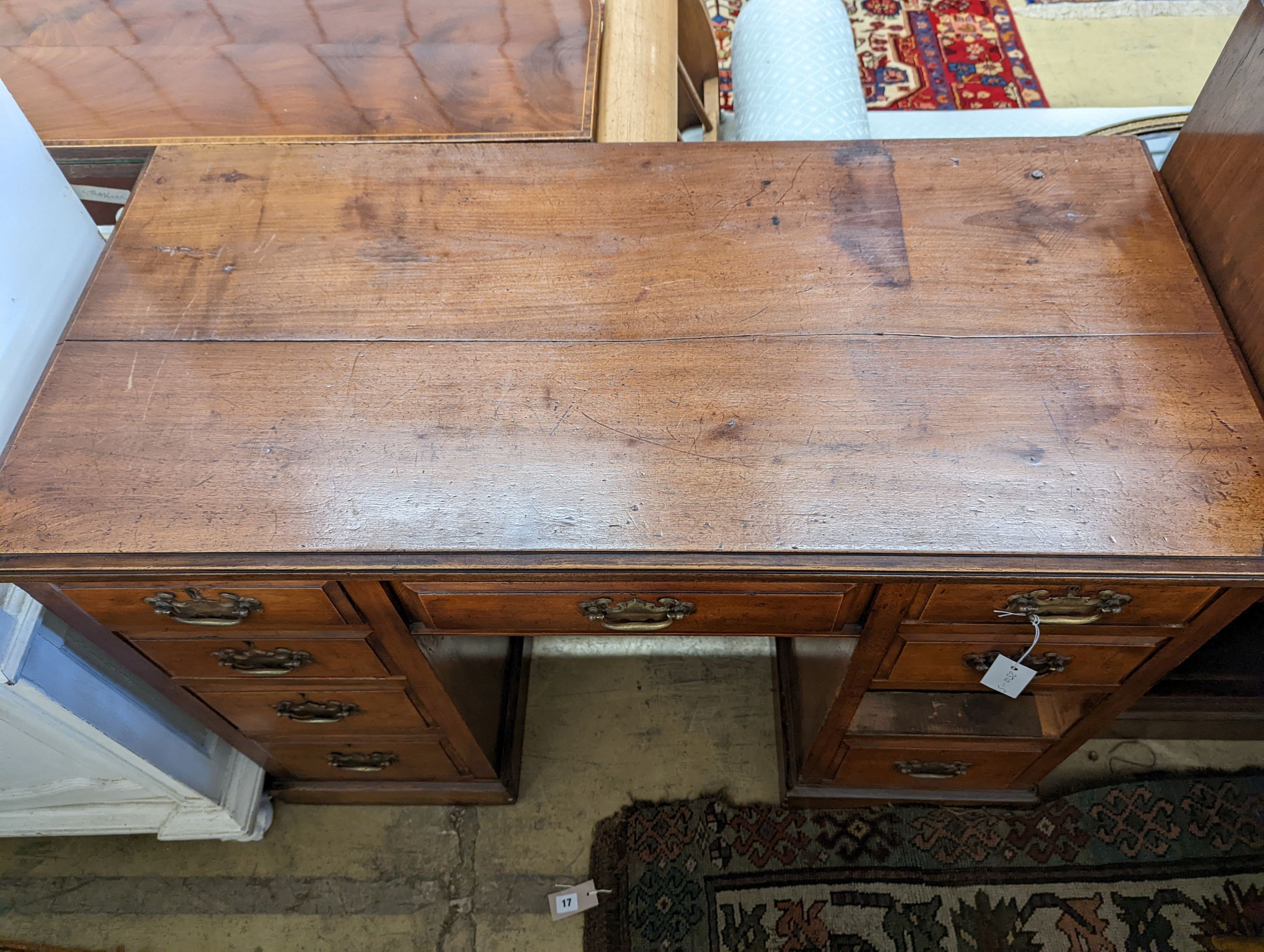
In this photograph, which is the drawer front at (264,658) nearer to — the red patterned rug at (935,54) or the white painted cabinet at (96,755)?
the white painted cabinet at (96,755)

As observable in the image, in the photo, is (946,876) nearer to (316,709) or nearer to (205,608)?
(316,709)

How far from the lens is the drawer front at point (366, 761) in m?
1.36

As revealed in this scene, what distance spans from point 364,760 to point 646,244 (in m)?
1.04

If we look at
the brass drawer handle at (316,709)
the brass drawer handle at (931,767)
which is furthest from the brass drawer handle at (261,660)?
the brass drawer handle at (931,767)

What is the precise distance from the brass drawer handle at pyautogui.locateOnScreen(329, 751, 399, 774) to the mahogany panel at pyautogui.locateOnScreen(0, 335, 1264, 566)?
2.31 feet

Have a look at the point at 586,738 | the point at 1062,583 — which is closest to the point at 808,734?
the point at 586,738

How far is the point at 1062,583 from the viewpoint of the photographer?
0.85 meters

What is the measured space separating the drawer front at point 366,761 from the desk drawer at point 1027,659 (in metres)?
0.82

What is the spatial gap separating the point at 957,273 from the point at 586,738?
1186 millimetres

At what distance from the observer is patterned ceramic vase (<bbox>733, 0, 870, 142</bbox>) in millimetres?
1542

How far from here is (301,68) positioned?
1.36m

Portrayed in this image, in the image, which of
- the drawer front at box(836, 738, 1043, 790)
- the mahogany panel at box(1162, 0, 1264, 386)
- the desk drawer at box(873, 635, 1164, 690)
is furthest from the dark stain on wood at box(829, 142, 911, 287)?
the drawer front at box(836, 738, 1043, 790)

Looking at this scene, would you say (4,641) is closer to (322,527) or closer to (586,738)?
(322,527)

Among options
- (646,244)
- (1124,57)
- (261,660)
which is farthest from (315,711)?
(1124,57)
